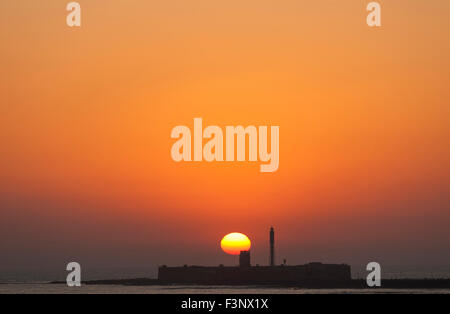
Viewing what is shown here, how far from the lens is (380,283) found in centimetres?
A: 16338
